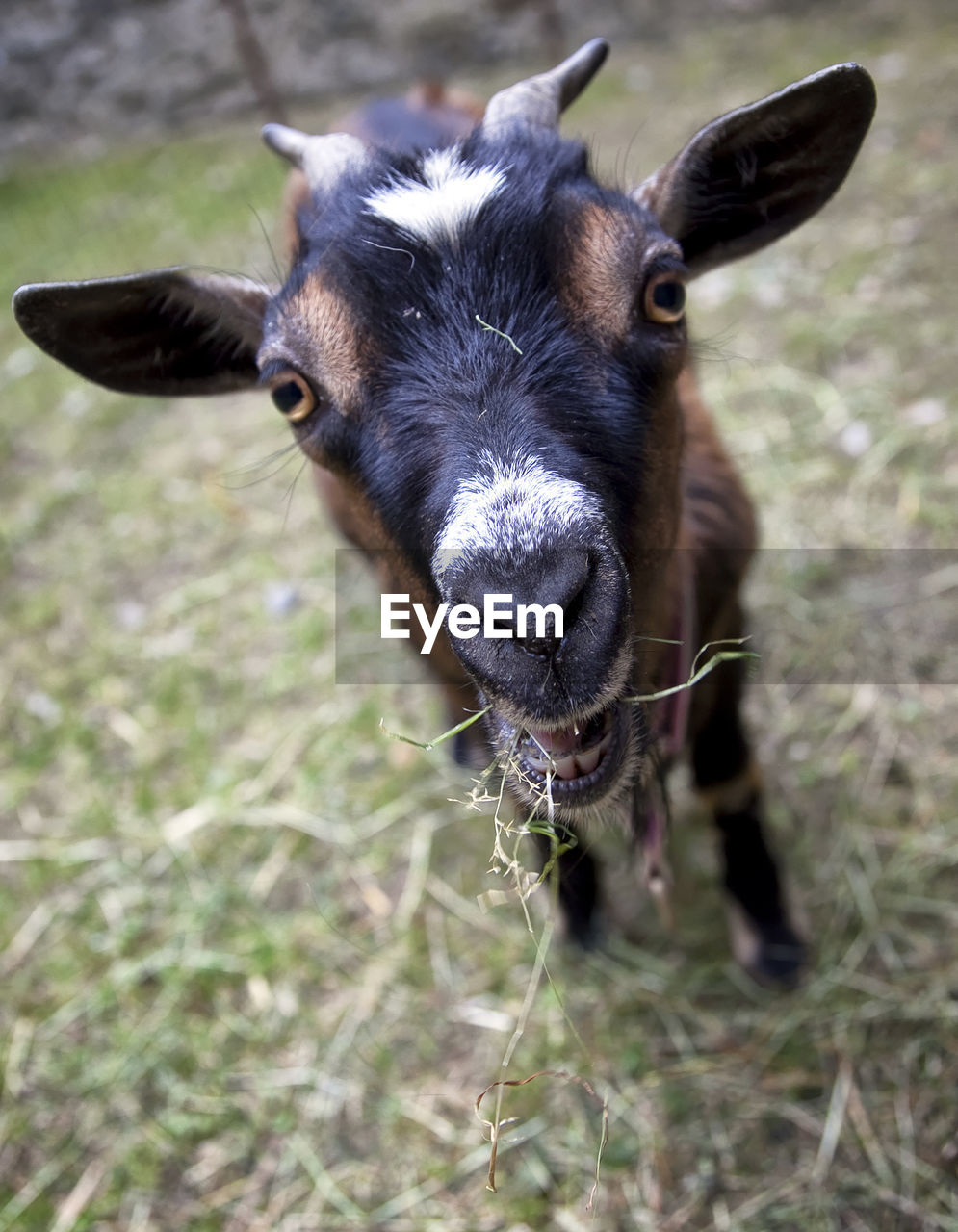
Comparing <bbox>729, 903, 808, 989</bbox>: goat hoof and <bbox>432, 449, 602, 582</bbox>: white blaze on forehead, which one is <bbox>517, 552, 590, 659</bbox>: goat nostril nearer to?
<bbox>432, 449, 602, 582</bbox>: white blaze on forehead

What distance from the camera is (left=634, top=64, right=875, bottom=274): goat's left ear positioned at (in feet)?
6.67

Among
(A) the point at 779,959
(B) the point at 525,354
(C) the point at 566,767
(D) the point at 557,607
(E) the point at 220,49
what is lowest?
(A) the point at 779,959

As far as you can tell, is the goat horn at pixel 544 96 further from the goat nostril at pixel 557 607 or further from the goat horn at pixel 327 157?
the goat nostril at pixel 557 607

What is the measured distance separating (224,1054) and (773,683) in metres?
2.43

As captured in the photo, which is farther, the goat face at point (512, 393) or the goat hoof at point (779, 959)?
the goat hoof at point (779, 959)

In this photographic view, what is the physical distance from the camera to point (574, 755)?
172cm

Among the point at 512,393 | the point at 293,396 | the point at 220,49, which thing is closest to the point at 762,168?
the point at 512,393

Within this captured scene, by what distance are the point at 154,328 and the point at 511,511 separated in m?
1.30

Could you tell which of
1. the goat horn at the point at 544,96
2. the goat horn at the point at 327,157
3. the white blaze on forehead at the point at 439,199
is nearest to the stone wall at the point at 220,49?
the goat horn at the point at 544,96

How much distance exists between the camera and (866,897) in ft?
10.1

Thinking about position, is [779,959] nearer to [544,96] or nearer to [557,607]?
[557,607]

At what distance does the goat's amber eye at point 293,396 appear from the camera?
78.0 inches

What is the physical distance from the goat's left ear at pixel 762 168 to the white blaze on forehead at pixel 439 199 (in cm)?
49

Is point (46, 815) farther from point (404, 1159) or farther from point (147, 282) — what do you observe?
point (147, 282)
